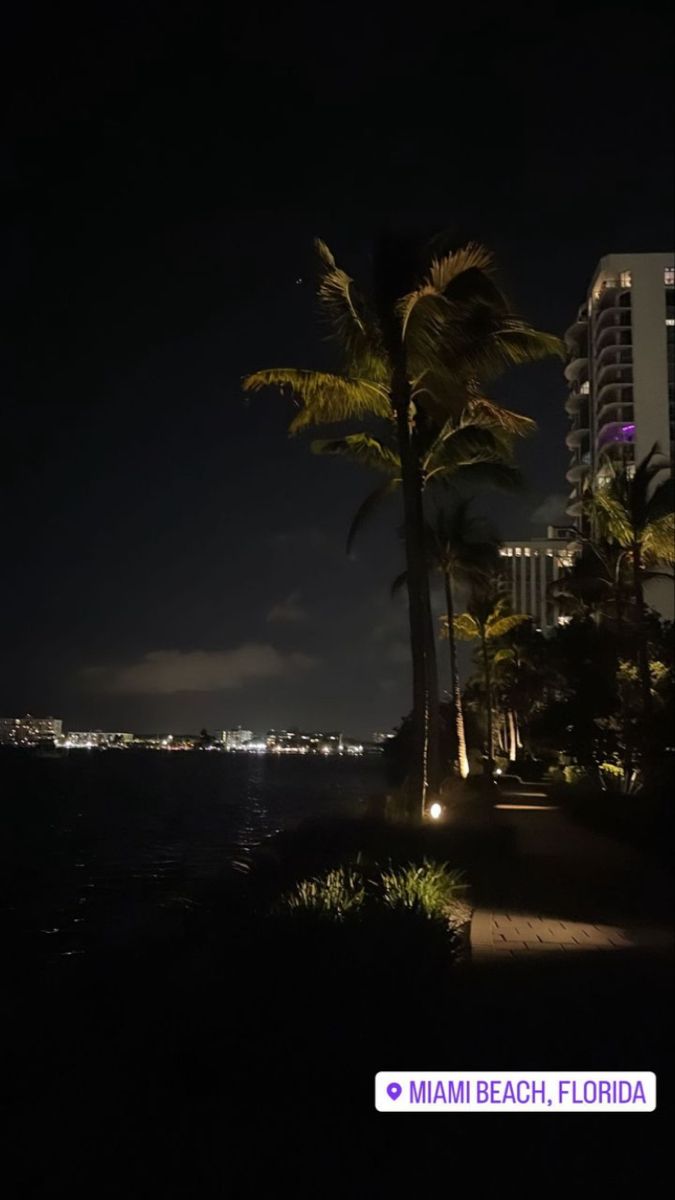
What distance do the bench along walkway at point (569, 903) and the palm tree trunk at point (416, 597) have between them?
192cm

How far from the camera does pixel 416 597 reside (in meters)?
18.5

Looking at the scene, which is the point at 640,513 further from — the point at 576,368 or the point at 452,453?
the point at 576,368

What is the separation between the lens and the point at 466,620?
5809cm

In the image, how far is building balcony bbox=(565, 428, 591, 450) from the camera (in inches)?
4606

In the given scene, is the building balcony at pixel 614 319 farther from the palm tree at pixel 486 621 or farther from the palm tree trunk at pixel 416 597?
the palm tree trunk at pixel 416 597

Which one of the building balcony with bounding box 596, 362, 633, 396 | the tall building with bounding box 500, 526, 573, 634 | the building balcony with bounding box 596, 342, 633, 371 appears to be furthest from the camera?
the tall building with bounding box 500, 526, 573, 634

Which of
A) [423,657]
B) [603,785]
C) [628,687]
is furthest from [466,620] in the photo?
[423,657]

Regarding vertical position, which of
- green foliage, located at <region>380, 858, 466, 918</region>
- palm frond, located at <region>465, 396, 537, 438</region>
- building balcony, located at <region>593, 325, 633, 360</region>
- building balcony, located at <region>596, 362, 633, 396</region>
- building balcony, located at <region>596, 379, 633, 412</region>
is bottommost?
green foliage, located at <region>380, 858, 466, 918</region>

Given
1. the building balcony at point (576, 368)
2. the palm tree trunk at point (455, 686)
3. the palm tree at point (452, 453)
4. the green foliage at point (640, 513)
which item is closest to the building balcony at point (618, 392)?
the building balcony at point (576, 368)

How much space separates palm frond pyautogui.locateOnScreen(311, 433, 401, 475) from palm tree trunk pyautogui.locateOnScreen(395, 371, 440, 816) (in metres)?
2.14

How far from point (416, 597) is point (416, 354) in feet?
12.8

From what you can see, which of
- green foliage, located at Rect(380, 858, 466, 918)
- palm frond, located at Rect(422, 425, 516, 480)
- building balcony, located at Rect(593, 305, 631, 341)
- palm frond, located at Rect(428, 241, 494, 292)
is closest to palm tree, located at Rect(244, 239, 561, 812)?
palm frond, located at Rect(428, 241, 494, 292)

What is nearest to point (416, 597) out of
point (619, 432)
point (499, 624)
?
point (499, 624)

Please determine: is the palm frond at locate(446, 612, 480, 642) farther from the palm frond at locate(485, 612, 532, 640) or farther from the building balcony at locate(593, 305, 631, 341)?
the building balcony at locate(593, 305, 631, 341)
